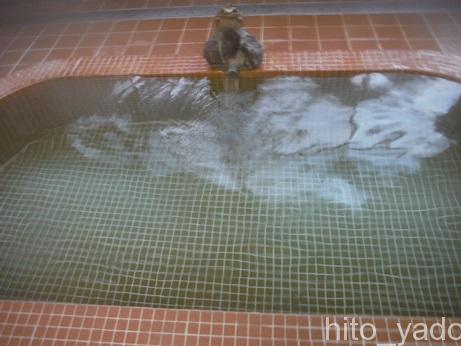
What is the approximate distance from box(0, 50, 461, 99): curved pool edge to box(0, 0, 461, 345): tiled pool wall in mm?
10

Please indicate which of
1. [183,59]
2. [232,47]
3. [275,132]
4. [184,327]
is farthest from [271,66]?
[184,327]

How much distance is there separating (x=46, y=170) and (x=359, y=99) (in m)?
2.85

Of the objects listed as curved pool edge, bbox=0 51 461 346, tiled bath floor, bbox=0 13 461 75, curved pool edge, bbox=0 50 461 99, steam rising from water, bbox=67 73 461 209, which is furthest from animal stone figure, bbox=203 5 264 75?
curved pool edge, bbox=0 51 461 346

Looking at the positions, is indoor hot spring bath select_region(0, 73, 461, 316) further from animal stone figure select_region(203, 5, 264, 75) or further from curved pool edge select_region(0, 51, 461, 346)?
curved pool edge select_region(0, 51, 461, 346)

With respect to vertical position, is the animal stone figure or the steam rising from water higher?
the animal stone figure

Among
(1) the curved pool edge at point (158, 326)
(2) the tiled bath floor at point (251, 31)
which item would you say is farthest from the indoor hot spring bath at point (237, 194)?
(2) the tiled bath floor at point (251, 31)

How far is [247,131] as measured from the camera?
337 cm

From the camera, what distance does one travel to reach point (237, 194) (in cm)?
289

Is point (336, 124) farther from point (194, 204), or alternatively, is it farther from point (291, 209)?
point (194, 204)

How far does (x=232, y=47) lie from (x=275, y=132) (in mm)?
930

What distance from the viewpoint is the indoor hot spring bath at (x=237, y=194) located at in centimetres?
242

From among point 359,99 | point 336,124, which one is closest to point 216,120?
point 336,124

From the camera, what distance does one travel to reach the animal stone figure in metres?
3.39

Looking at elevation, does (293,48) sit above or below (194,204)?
above
